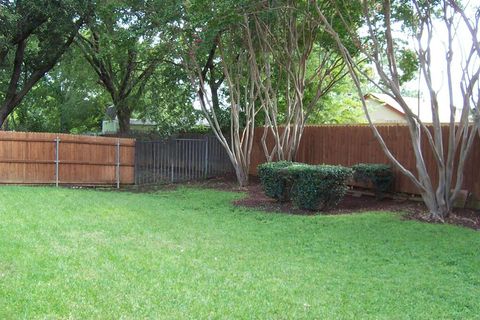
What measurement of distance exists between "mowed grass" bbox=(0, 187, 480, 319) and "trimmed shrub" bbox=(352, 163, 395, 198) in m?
1.93

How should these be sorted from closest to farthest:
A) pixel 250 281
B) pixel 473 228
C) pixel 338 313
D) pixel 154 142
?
pixel 338 313
pixel 250 281
pixel 473 228
pixel 154 142

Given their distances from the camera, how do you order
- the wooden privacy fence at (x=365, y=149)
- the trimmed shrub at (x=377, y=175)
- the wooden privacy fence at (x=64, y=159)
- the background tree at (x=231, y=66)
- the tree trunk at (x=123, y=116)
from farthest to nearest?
the tree trunk at (x=123, y=116) < the wooden privacy fence at (x=64, y=159) < the background tree at (x=231, y=66) < the trimmed shrub at (x=377, y=175) < the wooden privacy fence at (x=365, y=149)

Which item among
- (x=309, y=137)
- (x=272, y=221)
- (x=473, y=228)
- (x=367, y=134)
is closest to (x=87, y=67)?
(x=309, y=137)

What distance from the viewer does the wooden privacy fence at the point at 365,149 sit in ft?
34.6

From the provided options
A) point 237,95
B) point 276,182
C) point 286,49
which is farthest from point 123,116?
point 276,182

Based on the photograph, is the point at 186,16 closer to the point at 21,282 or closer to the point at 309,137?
the point at 309,137

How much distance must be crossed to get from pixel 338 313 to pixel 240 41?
40.1 ft

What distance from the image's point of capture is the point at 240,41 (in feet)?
51.5

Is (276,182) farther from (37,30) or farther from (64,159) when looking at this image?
(37,30)

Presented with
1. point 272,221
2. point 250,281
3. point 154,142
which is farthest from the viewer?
point 154,142

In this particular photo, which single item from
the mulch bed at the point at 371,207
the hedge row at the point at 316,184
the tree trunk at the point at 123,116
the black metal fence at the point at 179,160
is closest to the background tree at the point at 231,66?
the black metal fence at the point at 179,160

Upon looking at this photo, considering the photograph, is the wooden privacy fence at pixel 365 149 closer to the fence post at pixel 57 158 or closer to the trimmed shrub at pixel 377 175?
the trimmed shrub at pixel 377 175

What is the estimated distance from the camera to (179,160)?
18781mm

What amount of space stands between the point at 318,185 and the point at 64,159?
9.23 m
